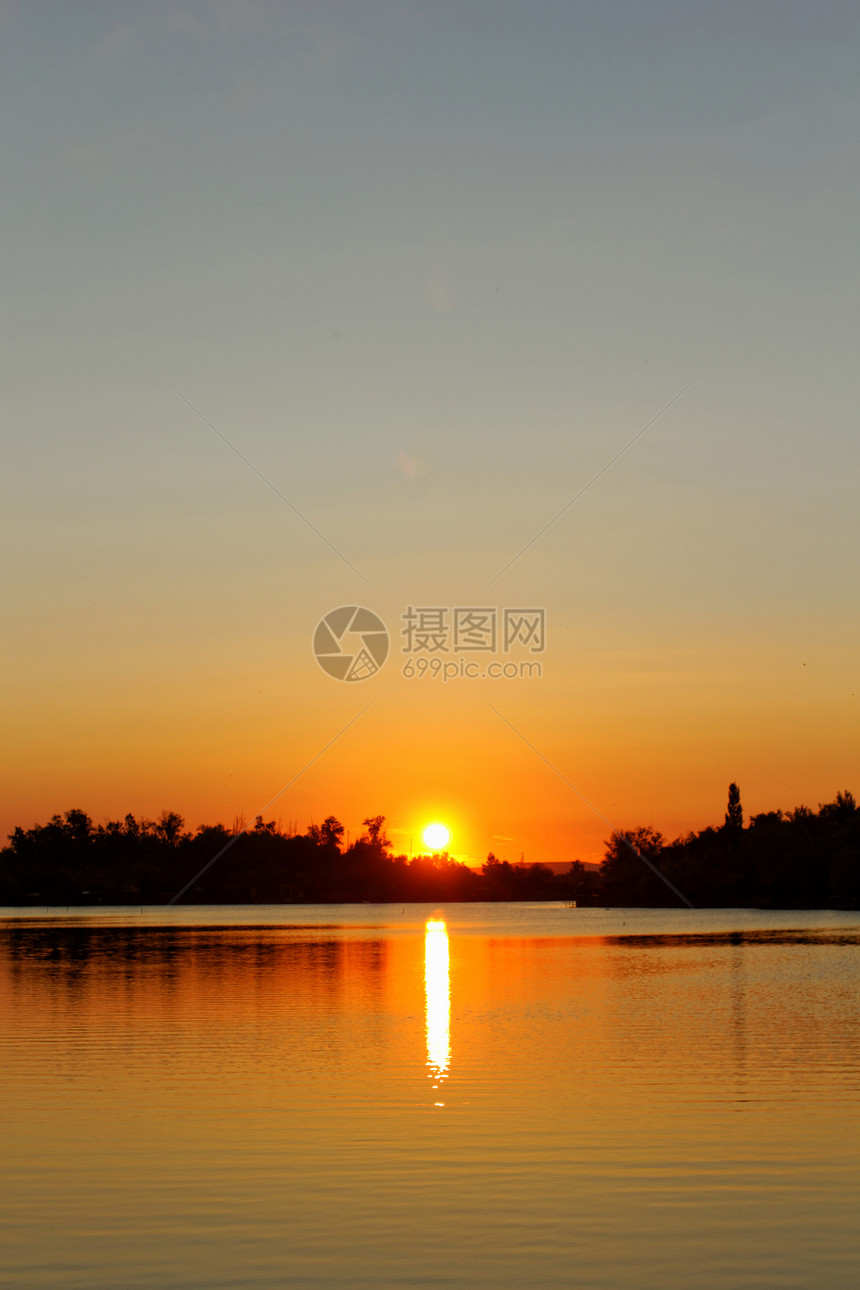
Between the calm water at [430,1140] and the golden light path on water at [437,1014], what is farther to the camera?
the golden light path on water at [437,1014]

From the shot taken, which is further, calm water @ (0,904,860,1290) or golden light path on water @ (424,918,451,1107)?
golden light path on water @ (424,918,451,1107)

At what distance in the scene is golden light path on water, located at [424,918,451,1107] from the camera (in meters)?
31.3

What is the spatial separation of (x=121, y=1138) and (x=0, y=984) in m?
34.9

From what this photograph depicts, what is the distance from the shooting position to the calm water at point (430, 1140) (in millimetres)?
15328

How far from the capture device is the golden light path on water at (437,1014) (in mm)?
31255

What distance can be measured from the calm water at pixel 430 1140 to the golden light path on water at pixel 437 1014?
22 centimetres

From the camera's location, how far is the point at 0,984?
54438 millimetres

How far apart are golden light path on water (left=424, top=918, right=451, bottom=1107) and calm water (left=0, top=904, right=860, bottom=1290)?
8.7 inches

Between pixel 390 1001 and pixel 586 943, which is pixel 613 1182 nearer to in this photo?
pixel 390 1001

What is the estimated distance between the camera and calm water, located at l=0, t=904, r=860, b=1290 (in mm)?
15328

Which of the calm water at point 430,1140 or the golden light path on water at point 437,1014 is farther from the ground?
the calm water at point 430,1140

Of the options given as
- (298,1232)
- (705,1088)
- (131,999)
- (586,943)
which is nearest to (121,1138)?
(298,1232)

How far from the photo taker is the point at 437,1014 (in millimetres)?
43312

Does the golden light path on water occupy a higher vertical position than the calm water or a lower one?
lower
